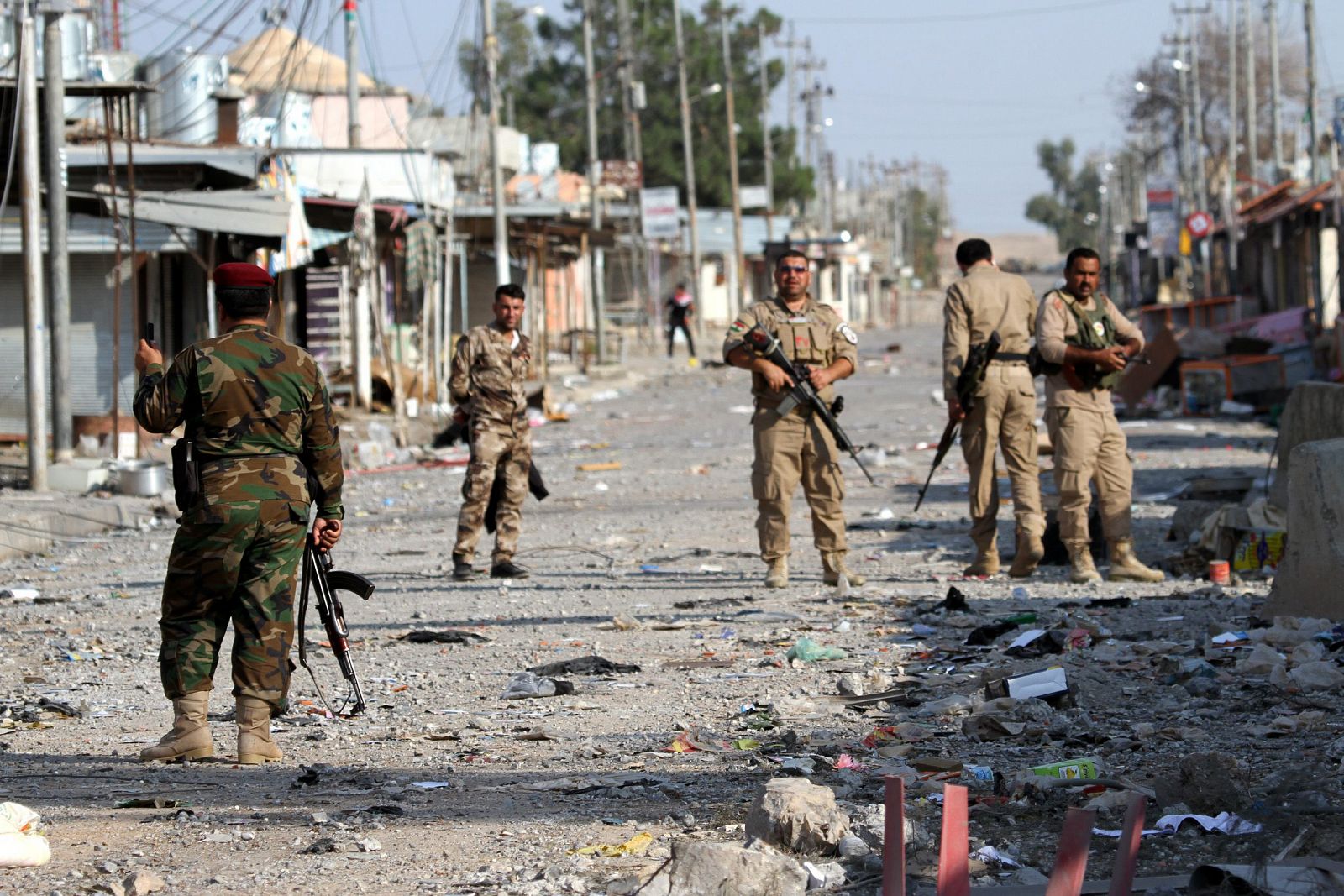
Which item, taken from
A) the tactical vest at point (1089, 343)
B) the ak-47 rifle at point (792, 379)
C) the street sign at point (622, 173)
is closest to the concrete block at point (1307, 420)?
the tactical vest at point (1089, 343)

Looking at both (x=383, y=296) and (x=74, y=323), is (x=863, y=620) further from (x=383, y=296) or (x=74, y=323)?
(x=383, y=296)

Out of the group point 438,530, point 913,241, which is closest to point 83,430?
point 438,530

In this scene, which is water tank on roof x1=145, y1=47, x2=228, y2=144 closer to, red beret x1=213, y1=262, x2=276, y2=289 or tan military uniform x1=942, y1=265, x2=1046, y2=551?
tan military uniform x1=942, y1=265, x2=1046, y2=551

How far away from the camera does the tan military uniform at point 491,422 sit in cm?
1010

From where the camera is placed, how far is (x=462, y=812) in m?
4.96

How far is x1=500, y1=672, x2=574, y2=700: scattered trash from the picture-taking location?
686 centimetres

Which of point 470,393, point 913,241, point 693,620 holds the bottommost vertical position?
point 693,620

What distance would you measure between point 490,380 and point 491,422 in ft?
0.84

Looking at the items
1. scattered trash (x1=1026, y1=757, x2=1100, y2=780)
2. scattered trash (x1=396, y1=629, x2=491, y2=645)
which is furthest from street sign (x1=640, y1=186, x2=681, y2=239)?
scattered trash (x1=1026, y1=757, x2=1100, y2=780)

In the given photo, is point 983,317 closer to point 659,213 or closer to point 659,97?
point 659,213

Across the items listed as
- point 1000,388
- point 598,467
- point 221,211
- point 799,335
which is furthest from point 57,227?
point 1000,388

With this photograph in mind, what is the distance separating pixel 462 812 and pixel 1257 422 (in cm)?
1747

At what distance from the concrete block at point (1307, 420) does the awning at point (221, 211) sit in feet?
31.2

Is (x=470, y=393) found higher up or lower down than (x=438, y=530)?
higher up
